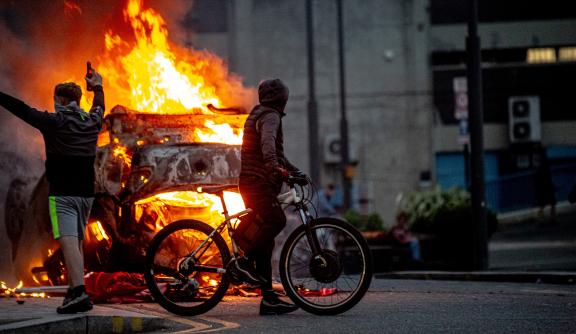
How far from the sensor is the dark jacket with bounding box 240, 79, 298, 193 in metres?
7.97

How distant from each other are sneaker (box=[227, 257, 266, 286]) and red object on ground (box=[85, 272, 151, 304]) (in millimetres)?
1228

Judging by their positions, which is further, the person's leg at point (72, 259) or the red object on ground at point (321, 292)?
the red object on ground at point (321, 292)

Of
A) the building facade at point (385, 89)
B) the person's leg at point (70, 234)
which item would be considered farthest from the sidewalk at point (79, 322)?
the building facade at point (385, 89)

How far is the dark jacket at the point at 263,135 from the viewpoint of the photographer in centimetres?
797

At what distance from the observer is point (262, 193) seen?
802 centimetres

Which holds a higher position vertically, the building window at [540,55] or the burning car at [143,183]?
the building window at [540,55]

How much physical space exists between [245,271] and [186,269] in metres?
0.44

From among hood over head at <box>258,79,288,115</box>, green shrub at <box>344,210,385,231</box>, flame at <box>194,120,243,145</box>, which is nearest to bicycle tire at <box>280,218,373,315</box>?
hood over head at <box>258,79,288,115</box>

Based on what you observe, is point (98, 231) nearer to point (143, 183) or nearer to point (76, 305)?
point (143, 183)

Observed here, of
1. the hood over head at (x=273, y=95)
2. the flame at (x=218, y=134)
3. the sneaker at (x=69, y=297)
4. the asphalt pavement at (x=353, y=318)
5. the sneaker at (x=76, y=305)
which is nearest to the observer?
the asphalt pavement at (x=353, y=318)

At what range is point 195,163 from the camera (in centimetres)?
907

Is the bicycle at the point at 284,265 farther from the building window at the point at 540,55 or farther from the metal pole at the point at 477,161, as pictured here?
the building window at the point at 540,55

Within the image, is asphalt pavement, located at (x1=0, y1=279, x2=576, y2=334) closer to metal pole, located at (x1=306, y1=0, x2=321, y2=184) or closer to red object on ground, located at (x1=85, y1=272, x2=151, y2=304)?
red object on ground, located at (x1=85, y1=272, x2=151, y2=304)

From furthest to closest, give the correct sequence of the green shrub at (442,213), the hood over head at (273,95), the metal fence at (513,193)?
the metal fence at (513,193)
the green shrub at (442,213)
the hood over head at (273,95)
